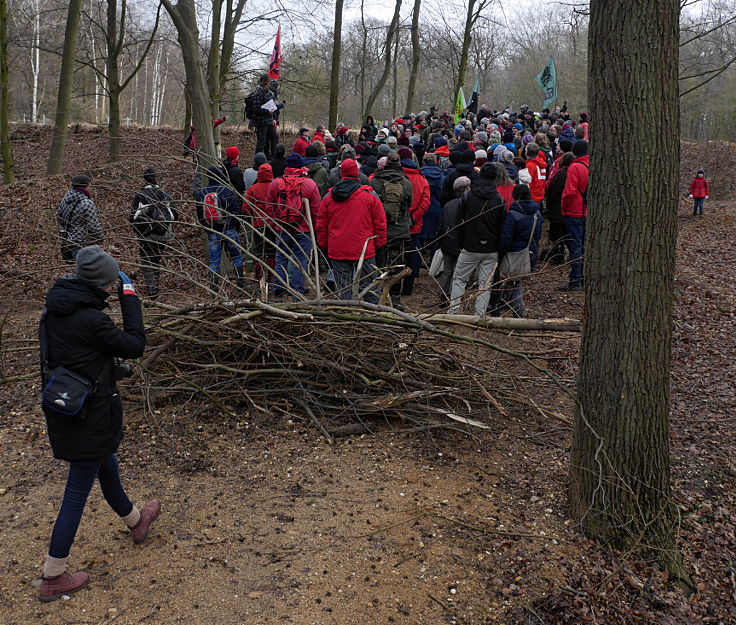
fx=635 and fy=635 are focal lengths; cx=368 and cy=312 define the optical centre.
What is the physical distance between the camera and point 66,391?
11.1 feet

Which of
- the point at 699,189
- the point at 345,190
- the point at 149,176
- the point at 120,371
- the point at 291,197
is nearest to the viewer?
the point at 120,371

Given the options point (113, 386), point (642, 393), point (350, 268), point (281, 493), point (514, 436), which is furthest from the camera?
point (350, 268)

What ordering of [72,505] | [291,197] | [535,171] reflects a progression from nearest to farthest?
[72,505], [291,197], [535,171]

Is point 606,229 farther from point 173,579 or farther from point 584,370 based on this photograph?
point 173,579

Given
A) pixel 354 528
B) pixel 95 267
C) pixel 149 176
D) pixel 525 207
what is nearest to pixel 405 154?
pixel 525 207

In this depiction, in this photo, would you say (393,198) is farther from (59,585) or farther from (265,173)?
(59,585)

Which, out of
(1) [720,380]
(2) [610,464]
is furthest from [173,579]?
(1) [720,380]

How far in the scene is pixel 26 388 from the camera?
6.36 m

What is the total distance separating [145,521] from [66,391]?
115cm

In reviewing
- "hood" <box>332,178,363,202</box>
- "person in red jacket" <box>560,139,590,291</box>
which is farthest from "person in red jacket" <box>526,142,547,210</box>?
"hood" <box>332,178,363,202</box>

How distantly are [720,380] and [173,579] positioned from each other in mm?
5570

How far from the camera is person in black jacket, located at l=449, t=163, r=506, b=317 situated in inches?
293

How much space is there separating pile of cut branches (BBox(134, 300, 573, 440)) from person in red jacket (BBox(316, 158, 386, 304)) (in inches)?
70.7

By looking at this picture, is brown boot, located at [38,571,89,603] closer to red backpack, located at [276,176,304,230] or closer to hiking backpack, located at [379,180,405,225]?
red backpack, located at [276,176,304,230]
